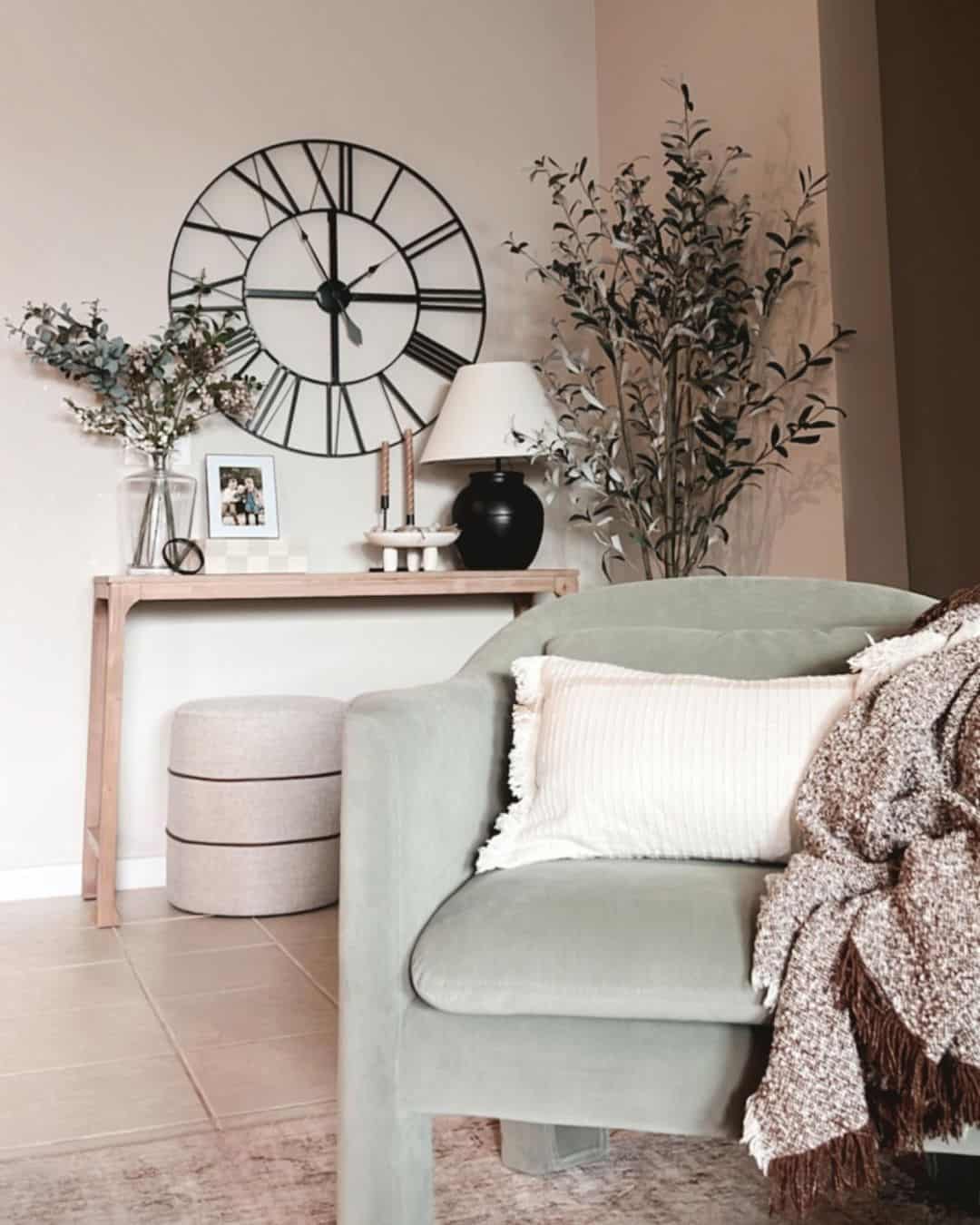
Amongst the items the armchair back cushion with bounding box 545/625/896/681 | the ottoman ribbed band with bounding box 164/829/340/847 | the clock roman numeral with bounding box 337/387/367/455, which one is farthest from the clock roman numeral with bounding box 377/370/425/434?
the armchair back cushion with bounding box 545/625/896/681

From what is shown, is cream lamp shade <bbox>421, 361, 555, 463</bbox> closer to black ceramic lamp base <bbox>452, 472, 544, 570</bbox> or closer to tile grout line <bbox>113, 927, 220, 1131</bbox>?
black ceramic lamp base <bbox>452, 472, 544, 570</bbox>

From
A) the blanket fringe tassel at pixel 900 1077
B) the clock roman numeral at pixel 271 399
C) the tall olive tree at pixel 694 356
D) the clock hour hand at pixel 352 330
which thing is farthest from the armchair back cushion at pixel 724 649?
the clock hour hand at pixel 352 330

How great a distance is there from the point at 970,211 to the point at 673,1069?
9.87 feet

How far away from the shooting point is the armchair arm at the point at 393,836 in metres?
1.29

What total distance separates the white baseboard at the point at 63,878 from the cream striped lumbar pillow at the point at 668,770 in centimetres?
213

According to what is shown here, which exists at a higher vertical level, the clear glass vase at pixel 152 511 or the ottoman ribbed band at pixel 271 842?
the clear glass vase at pixel 152 511

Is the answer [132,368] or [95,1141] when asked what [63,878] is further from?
[95,1141]

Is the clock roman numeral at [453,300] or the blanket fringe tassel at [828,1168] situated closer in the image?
the blanket fringe tassel at [828,1168]

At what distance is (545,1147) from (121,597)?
1854 millimetres

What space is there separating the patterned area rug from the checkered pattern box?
5.83ft

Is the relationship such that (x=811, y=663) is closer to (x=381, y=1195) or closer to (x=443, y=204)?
(x=381, y=1195)

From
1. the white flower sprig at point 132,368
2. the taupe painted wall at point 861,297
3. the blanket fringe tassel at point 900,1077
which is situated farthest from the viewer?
the white flower sprig at point 132,368

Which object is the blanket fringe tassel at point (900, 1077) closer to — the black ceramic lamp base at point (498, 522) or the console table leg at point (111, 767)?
the console table leg at point (111, 767)

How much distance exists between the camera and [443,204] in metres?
3.76
